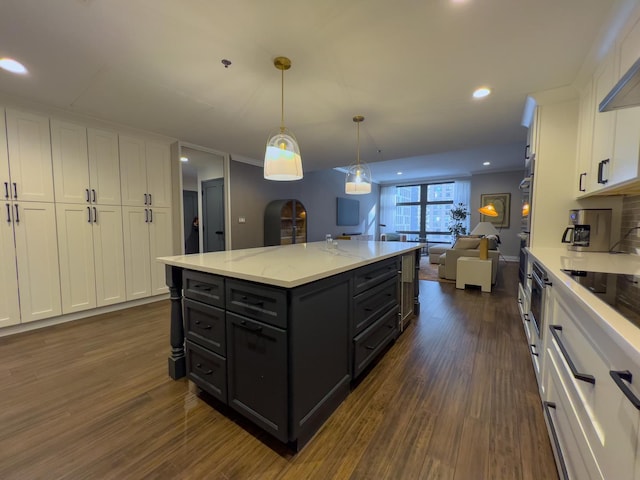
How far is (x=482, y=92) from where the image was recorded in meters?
2.51

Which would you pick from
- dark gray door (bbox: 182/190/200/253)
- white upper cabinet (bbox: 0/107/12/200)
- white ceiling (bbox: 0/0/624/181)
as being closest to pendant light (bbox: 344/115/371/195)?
white ceiling (bbox: 0/0/624/181)

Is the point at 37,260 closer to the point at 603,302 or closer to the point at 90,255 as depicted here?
the point at 90,255

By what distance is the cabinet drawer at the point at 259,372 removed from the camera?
1.27 meters

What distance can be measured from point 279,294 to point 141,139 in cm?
364

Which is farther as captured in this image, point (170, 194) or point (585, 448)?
point (170, 194)

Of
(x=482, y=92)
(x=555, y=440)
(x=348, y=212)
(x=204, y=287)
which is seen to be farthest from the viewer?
(x=348, y=212)

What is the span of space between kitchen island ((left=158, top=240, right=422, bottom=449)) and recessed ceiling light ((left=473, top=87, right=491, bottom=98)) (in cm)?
196

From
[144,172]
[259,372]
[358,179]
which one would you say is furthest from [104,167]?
[259,372]

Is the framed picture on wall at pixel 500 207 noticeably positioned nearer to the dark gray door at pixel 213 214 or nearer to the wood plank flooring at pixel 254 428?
the wood plank flooring at pixel 254 428

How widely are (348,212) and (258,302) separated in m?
7.07

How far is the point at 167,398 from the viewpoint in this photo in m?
1.73

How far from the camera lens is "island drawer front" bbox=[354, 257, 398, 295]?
179cm

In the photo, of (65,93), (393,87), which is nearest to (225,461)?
(393,87)

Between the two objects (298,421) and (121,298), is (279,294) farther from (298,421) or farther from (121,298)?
(121,298)
